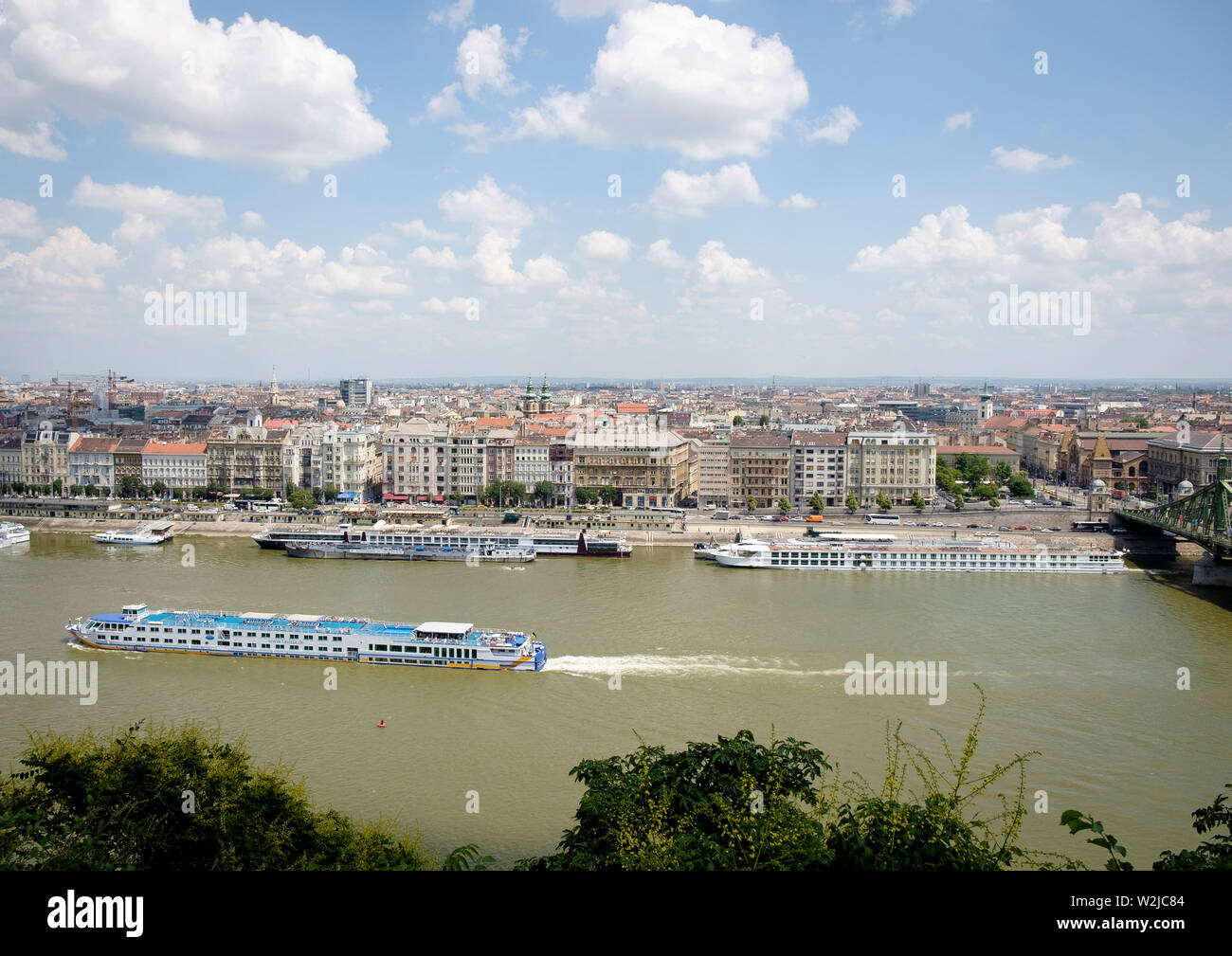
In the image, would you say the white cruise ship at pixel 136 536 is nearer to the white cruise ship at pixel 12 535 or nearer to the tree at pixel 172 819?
the white cruise ship at pixel 12 535

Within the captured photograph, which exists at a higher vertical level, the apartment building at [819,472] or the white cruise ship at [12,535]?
the apartment building at [819,472]

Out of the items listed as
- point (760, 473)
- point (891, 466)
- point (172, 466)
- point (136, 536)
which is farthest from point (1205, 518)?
point (172, 466)

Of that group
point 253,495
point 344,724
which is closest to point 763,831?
point 344,724

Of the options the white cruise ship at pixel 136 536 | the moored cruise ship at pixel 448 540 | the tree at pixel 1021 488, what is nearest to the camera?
the moored cruise ship at pixel 448 540
